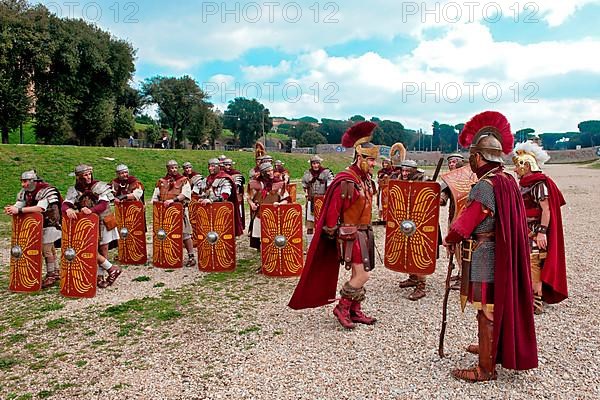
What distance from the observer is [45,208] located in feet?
18.9

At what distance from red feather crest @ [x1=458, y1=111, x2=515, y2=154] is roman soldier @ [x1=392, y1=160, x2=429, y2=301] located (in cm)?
165

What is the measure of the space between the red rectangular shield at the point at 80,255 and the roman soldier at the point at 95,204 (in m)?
0.12

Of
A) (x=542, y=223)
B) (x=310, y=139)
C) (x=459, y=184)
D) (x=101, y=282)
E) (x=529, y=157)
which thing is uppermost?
(x=310, y=139)

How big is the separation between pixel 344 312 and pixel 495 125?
2.32 meters

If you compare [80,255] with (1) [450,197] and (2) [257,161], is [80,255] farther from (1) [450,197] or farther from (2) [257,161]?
(1) [450,197]

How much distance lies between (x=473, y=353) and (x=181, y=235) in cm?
458

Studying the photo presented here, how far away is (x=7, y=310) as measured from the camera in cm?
534

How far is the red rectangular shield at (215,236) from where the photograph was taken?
259 inches

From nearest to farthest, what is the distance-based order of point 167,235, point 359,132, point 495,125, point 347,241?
point 495,125, point 347,241, point 359,132, point 167,235

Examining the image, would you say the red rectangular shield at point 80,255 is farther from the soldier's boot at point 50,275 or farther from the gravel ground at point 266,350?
the soldier's boot at point 50,275

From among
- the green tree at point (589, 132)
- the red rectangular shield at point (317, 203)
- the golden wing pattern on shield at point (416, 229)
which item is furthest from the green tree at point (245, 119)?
the green tree at point (589, 132)

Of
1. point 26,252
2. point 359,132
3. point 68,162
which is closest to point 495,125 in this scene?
point 359,132

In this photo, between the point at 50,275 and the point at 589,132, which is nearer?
the point at 50,275

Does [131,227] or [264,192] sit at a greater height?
[264,192]
